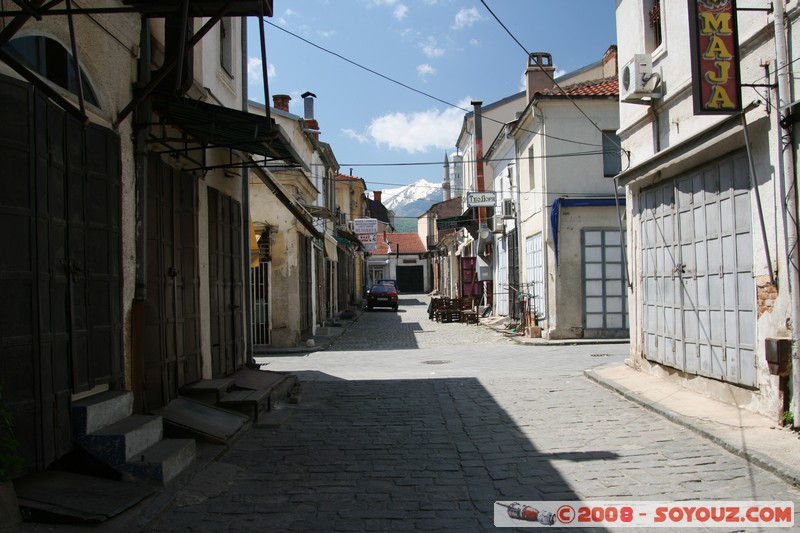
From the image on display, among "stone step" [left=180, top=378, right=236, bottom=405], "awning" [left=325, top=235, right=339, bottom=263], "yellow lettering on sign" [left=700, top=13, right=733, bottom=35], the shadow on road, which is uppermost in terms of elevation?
"yellow lettering on sign" [left=700, top=13, right=733, bottom=35]

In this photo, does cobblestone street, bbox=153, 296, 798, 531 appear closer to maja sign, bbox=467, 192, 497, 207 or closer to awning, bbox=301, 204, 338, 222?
awning, bbox=301, 204, 338, 222

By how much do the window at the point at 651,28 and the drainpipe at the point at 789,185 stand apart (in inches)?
143

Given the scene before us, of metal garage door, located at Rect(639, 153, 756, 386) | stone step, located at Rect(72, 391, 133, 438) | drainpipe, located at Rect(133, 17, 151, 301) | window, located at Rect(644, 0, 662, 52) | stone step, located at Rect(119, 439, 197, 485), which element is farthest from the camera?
window, located at Rect(644, 0, 662, 52)

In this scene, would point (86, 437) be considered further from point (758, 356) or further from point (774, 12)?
point (774, 12)

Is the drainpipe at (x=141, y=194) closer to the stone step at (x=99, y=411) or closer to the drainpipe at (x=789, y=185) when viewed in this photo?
the stone step at (x=99, y=411)

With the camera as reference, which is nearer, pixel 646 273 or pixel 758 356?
pixel 758 356

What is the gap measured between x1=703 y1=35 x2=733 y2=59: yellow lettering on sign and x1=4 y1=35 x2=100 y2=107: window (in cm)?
619

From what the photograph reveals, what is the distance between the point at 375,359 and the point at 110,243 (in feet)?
32.1

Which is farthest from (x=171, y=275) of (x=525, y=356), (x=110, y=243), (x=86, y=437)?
(x=525, y=356)

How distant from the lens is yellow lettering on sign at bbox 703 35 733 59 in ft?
22.0

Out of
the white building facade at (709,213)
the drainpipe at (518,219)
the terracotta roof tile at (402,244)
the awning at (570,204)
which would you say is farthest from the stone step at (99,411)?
the terracotta roof tile at (402,244)

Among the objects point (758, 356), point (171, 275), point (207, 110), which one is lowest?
point (758, 356)

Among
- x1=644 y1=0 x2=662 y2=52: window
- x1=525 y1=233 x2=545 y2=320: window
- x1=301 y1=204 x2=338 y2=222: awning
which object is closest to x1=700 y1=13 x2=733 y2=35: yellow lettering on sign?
x1=644 y1=0 x2=662 y2=52: window

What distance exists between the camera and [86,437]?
16.1ft
